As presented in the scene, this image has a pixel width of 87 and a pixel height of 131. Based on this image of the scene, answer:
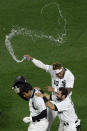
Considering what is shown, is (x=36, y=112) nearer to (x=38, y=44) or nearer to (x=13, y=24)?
(x=38, y=44)

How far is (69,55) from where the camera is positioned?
14867mm

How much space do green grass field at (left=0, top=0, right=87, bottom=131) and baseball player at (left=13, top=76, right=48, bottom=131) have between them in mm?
2180

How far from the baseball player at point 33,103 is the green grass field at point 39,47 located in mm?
2180

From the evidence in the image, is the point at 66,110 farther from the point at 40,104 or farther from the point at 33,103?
the point at 33,103

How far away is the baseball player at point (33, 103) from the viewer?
9271 mm

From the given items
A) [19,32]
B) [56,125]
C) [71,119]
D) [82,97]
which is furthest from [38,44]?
[71,119]

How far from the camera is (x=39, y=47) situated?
15.4 m

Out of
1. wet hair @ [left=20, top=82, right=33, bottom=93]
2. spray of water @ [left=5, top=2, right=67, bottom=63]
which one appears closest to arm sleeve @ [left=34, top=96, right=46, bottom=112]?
wet hair @ [left=20, top=82, right=33, bottom=93]

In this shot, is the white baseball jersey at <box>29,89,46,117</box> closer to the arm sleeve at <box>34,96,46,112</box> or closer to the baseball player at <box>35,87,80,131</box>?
the arm sleeve at <box>34,96,46,112</box>

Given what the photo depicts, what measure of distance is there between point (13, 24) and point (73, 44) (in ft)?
9.24

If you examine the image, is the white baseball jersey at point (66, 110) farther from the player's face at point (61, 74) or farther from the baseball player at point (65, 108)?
the player's face at point (61, 74)

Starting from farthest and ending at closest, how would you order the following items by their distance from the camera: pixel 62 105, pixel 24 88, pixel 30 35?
pixel 30 35 → pixel 62 105 → pixel 24 88

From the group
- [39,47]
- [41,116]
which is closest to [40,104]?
[41,116]

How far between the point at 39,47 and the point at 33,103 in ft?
20.2
